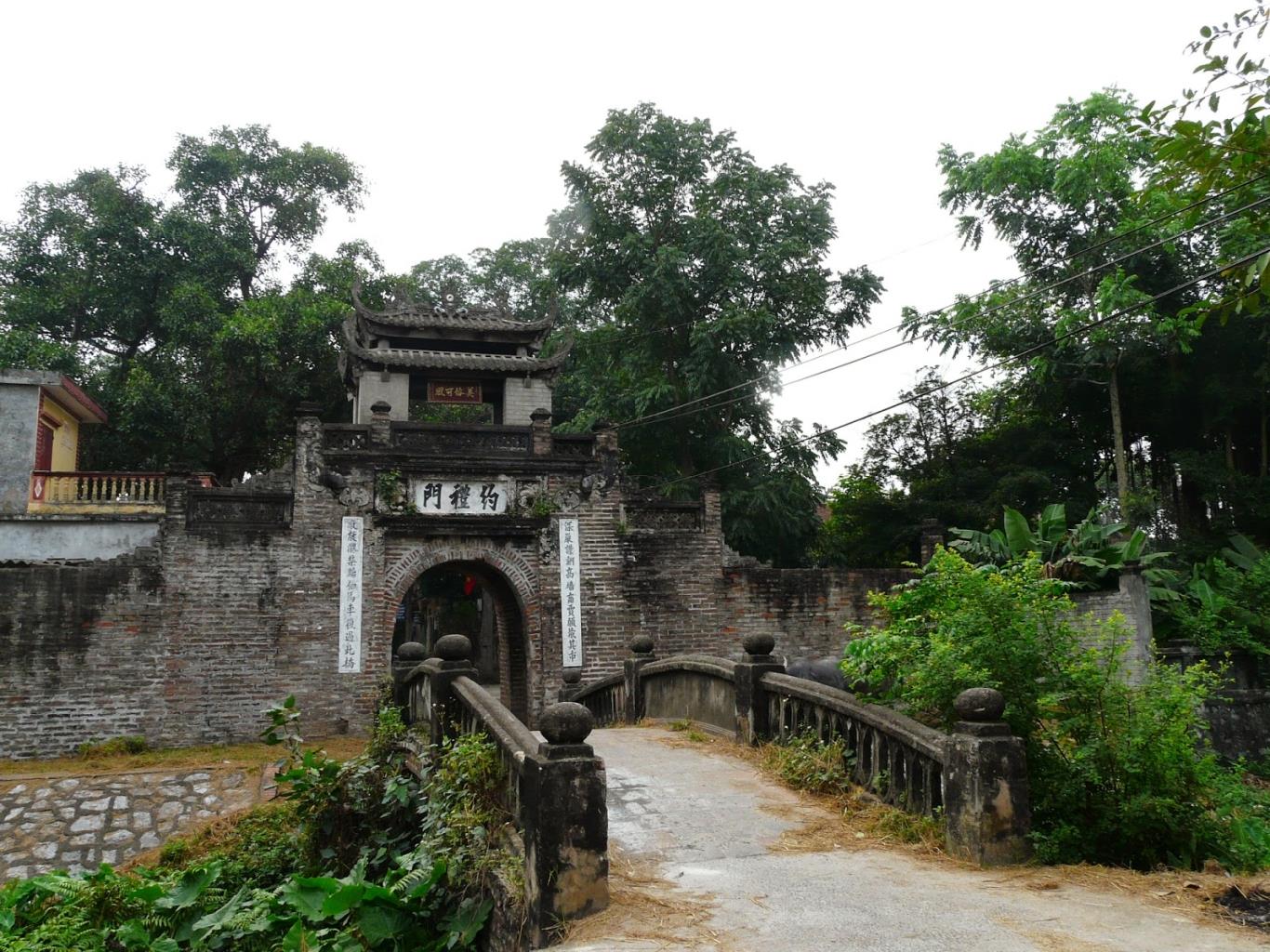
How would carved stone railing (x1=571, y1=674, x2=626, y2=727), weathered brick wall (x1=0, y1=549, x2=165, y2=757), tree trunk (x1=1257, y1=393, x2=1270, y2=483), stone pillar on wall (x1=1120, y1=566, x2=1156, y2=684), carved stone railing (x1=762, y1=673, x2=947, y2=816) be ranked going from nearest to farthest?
1. carved stone railing (x1=762, y1=673, x2=947, y2=816)
2. carved stone railing (x1=571, y1=674, x2=626, y2=727)
3. weathered brick wall (x1=0, y1=549, x2=165, y2=757)
4. stone pillar on wall (x1=1120, y1=566, x2=1156, y2=684)
5. tree trunk (x1=1257, y1=393, x2=1270, y2=483)

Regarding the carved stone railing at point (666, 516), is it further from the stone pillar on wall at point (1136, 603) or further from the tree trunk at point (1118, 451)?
the tree trunk at point (1118, 451)

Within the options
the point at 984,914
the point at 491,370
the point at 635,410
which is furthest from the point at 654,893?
the point at 635,410

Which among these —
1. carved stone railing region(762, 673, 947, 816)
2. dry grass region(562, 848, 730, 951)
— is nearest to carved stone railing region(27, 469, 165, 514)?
carved stone railing region(762, 673, 947, 816)

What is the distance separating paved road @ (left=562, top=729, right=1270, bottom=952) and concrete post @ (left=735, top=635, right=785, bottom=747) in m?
1.99

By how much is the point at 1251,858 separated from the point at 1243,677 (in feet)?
35.1

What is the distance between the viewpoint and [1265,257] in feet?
14.1

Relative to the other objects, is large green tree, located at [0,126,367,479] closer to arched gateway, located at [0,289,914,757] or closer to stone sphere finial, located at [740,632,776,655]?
arched gateway, located at [0,289,914,757]

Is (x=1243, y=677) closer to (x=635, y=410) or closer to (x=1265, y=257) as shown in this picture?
(x=635, y=410)

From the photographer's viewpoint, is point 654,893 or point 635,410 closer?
point 654,893

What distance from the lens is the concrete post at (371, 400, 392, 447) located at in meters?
14.9

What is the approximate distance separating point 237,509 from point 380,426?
94.2 inches

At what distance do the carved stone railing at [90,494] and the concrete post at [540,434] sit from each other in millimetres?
6590

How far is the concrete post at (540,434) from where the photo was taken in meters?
15.6

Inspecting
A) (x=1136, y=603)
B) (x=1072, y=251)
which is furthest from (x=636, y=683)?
(x=1072, y=251)
